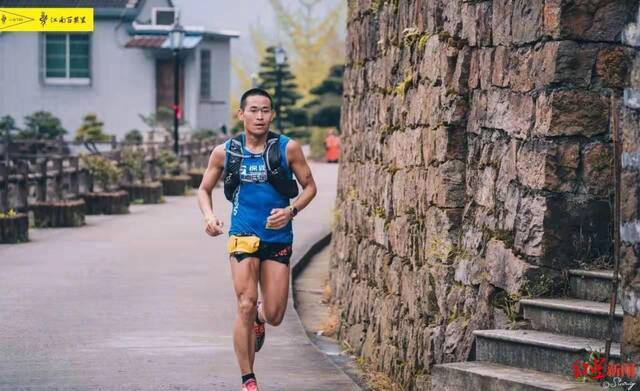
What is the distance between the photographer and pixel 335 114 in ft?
180

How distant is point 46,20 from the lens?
489 inches

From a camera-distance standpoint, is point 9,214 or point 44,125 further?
point 44,125

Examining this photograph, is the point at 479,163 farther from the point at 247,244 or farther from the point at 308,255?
the point at 308,255

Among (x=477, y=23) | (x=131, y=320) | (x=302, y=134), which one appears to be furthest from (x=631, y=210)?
(x=302, y=134)

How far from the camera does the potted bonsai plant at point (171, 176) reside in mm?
34844

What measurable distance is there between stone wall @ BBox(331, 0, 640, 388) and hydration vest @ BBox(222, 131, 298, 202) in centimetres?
98

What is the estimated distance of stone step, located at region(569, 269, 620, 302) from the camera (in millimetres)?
7859

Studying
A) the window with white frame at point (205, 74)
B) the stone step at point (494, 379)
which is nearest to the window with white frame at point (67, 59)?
the window with white frame at point (205, 74)

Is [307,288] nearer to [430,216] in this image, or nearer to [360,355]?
[360,355]

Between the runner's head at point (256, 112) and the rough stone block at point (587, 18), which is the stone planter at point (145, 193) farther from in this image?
the rough stone block at point (587, 18)

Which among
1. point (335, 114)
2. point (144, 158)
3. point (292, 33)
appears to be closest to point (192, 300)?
point (144, 158)

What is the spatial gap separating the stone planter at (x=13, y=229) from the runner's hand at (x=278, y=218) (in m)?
12.8

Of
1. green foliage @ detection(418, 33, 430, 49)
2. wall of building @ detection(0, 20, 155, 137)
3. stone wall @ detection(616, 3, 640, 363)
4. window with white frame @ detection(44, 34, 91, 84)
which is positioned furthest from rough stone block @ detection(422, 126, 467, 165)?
window with white frame @ detection(44, 34, 91, 84)

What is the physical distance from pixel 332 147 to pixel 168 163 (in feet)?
52.0
